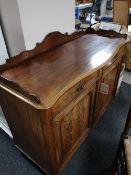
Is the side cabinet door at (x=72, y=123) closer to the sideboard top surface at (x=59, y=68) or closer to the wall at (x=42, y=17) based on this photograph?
the sideboard top surface at (x=59, y=68)

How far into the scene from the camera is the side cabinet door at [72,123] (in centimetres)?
92

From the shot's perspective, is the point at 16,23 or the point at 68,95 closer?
the point at 68,95

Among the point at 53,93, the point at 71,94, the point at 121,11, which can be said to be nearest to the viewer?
the point at 53,93

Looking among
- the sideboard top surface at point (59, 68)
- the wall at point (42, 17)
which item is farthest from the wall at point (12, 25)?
the sideboard top surface at point (59, 68)

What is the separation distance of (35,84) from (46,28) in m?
0.52

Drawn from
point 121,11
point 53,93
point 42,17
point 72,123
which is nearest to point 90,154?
point 72,123

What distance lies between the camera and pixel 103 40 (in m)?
1.46

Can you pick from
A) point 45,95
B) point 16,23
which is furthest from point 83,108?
point 16,23

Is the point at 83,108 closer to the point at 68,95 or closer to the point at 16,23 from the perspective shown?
the point at 68,95

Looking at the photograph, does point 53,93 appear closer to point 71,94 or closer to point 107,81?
point 71,94

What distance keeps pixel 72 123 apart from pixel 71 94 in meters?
0.26

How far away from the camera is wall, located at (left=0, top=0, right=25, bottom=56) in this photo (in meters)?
0.93

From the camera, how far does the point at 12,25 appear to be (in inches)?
39.3

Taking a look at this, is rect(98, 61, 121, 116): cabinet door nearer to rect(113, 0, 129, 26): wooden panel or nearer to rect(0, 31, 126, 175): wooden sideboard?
rect(0, 31, 126, 175): wooden sideboard
